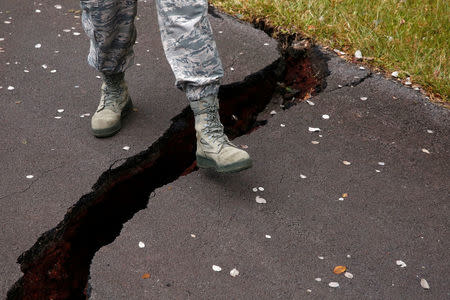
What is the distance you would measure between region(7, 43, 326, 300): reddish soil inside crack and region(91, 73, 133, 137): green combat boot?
0.25m

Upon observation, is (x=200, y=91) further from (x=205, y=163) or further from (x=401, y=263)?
(x=401, y=263)

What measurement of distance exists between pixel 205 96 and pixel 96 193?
26.7 inches

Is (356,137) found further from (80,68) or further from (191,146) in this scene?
(80,68)

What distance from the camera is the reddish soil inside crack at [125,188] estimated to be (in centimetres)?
218

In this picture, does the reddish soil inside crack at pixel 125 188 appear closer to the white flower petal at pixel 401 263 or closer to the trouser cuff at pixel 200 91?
the trouser cuff at pixel 200 91

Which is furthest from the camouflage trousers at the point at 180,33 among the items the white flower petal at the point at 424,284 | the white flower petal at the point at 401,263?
the white flower petal at the point at 424,284

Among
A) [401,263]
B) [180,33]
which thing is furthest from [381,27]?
[401,263]

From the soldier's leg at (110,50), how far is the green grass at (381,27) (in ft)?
4.75

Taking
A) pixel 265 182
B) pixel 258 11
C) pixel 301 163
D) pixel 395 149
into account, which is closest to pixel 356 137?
pixel 395 149

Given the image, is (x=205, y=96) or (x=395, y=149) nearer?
(x=205, y=96)

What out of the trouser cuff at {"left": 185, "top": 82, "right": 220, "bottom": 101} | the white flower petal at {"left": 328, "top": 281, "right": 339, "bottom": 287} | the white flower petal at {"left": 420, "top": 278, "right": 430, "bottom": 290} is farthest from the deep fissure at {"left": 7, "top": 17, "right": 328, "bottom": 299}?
the white flower petal at {"left": 420, "top": 278, "right": 430, "bottom": 290}

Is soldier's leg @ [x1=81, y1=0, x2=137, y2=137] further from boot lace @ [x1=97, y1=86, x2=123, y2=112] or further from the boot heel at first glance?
the boot heel

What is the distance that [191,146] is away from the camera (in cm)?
298

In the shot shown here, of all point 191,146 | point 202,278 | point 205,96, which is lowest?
point 191,146
